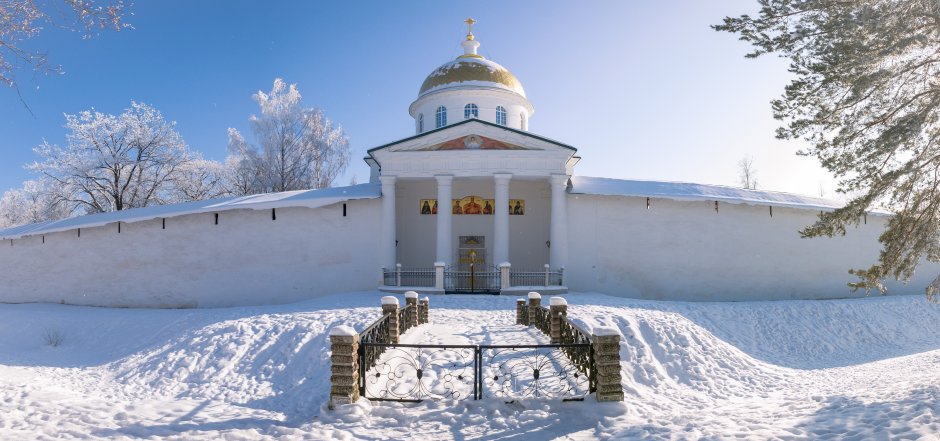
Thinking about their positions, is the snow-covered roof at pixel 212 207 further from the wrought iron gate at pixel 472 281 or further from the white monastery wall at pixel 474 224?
the wrought iron gate at pixel 472 281

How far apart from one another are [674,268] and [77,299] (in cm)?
2217

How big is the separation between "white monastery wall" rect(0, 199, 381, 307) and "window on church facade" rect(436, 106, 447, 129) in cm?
788

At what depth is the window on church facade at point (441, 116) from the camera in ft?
83.6

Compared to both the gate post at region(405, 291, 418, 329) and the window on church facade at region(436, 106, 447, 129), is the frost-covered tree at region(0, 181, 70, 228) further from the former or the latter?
Result: the gate post at region(405, 291, 418, 329)

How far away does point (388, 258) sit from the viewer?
18953 mm

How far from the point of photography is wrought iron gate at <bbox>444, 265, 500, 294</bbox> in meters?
18.2

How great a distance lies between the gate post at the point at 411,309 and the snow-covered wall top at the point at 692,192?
938cm

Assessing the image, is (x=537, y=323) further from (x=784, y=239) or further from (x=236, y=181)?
(x=236, y=181)

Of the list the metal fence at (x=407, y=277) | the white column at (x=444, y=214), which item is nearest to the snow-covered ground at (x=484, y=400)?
the metal fence at (x=407, y=277)

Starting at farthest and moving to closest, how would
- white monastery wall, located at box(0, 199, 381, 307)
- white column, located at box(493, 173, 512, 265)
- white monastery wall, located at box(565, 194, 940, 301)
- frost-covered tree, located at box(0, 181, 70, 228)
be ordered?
frost-covered tree, located at box(0, 181, 70, 228)
white monastery wall, located at box(565, 194, 940, 301)
white column, located at box(493, 173, 512, 265)
white monastery wall, located at box(0, 199, 381, 307)

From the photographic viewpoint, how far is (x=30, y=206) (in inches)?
1550

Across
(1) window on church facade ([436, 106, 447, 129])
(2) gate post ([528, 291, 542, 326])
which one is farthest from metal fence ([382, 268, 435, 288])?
(1) window on church facade ([436, 106, 447, 129])

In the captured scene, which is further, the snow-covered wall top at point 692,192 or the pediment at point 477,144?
the pediment at point 477,144

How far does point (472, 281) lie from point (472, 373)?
10.8 metres
